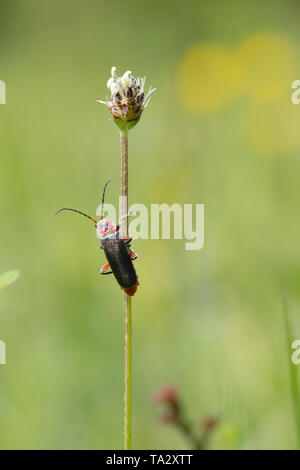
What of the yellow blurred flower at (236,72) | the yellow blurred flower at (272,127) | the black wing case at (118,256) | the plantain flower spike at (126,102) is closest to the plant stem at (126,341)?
the plantain flower spike at (126,102)

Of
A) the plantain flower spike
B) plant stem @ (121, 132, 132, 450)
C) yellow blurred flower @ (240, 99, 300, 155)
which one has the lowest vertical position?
plant stem @ (121, 132, 132, 450)

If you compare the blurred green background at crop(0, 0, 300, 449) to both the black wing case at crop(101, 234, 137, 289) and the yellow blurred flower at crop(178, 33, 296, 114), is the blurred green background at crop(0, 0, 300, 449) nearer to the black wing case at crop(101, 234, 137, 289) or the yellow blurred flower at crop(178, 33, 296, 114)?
the yellow blurred flower at crop(178, 33, 296, 114)

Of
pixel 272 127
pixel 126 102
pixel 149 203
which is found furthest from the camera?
pixel 272 127

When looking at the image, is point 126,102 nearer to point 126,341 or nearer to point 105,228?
point 105,228

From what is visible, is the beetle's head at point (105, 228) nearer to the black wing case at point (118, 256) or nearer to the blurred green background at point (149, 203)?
the black wing case at point (118, 256)

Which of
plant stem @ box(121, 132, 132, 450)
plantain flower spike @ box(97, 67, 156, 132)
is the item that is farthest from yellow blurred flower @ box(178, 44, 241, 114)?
plant stem @ box(121, 132, 132, 450)

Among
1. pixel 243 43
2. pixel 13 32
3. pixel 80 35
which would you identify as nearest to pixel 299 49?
pixel 243 43

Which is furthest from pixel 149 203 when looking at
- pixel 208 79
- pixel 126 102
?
pixel 126 102
